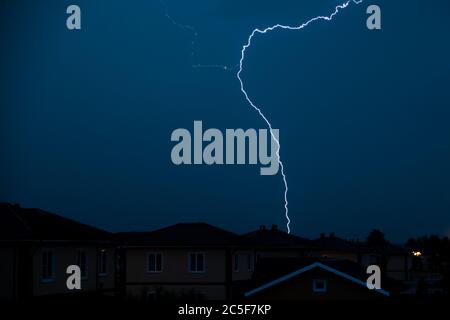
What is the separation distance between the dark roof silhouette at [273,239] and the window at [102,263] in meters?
7.39

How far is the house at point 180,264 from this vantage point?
124 feet

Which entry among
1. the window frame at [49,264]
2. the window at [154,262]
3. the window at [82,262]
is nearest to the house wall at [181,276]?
the window at [154,262]

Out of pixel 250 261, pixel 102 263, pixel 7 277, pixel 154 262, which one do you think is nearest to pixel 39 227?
pixel 7 277

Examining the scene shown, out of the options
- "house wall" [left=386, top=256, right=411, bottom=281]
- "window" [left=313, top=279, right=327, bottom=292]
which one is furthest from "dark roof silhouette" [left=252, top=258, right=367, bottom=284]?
"house wall" [left=386, top=256, right=411, bottom=281]

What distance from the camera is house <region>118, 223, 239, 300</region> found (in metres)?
37.8

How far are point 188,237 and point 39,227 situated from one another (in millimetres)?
9913

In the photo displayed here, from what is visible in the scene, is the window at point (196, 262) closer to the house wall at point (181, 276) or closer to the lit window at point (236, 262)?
the house wall at point (181, 276)

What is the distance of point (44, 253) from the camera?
2945 centimetres

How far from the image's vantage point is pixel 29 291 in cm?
2816

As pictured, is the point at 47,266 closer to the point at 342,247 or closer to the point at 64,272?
the point at 64,272

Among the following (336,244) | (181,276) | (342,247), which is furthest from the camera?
(336,244)
